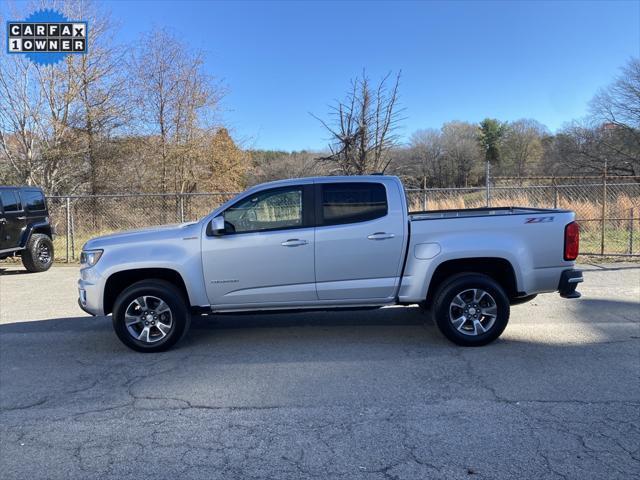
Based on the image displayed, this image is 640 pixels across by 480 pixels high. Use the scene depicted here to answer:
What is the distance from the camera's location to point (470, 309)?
5426mm

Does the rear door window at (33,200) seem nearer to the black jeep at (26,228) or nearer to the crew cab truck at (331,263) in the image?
the black jeep at (26,228)

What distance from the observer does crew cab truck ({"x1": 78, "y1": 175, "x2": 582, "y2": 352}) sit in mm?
5352

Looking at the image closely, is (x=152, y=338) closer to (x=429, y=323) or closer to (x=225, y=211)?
(x=225, y=211)

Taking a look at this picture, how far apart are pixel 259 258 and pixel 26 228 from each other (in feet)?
30.0

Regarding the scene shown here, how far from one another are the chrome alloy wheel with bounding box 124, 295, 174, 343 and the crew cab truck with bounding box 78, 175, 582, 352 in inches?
0.4

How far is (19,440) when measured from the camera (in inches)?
140

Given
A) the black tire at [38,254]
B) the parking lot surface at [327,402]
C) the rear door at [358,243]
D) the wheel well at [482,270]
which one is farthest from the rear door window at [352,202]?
the black tire at [38,254]

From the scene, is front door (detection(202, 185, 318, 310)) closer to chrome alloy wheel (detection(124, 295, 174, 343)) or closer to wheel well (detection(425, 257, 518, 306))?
chrome alloy wheel (detection(124, 295, 174, 343))

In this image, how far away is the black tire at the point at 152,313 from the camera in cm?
537

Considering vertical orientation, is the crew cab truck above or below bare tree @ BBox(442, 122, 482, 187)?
below

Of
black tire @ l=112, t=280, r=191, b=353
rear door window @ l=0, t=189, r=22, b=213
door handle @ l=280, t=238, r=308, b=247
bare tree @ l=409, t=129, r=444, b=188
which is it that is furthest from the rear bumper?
bare tree @ l=409, t=129, r=444, b=188

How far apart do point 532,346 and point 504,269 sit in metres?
0.91

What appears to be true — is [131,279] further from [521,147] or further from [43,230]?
[521,147]

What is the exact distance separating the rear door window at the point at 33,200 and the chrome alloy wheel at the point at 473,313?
11076 mm
